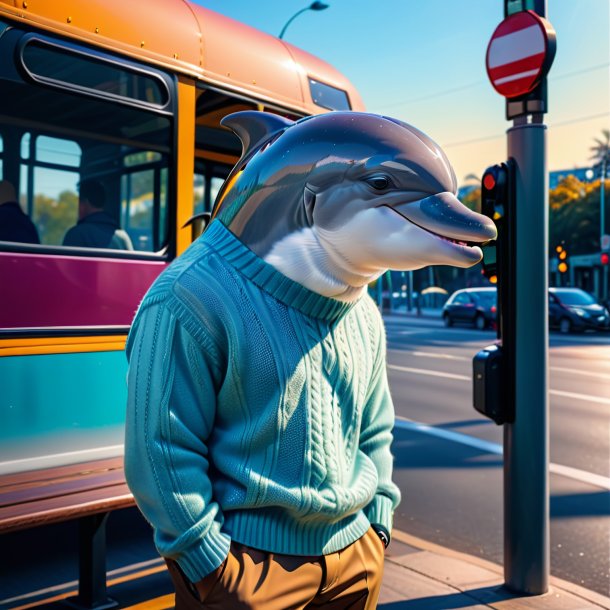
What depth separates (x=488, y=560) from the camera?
15.5ft

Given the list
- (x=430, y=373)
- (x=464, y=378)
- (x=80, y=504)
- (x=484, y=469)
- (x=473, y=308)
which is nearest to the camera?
(x=80, y=504)

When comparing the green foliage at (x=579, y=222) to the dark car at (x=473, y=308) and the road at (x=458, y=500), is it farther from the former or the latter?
the road at (x=458, y=500)

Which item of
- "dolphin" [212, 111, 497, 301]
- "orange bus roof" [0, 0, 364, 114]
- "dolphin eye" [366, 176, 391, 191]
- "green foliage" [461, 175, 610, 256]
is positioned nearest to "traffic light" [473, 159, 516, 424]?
"orange bus roof" [0, 0, 364, 114]

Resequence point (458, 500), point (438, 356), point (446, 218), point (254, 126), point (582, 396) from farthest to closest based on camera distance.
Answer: point (438, 356), point (582, 396), point (458, 500), point (254, 126), point (446, 218)

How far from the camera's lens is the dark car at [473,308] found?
26906mm

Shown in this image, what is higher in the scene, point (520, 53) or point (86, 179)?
point (520, 53)

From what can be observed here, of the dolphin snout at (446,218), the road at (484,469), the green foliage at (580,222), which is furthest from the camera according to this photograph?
the green foliage at (580,222)

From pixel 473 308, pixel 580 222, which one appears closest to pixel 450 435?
pixel 473 308

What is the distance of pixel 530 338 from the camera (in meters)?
3.79

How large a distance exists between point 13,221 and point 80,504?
4.66 feet

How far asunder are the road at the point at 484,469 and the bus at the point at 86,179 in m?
2.63

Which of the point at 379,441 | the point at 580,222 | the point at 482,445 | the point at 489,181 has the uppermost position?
the point at 580,222

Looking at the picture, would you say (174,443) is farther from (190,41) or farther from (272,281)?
(190,41)

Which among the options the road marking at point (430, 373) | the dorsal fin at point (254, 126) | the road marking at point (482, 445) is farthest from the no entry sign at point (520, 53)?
the road marking at point (430, 373)
